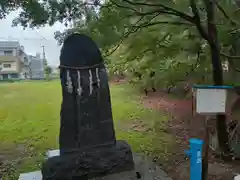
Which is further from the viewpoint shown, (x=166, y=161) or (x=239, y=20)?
(x=166, y=161)

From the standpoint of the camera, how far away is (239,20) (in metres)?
4.08

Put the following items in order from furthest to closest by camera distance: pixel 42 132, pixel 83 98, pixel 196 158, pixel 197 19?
pixel 42 132
pixel 197 19
pixel 83 98
pixel 196 158

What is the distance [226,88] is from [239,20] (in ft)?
5.04

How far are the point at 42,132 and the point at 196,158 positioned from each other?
4981mm

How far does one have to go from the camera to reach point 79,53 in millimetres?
3717

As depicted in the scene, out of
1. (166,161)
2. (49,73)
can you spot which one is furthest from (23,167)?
(49,73)

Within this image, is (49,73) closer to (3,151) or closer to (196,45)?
(3,151)

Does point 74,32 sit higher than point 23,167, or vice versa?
point 74,32

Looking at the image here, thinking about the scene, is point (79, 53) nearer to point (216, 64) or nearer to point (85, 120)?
point (85, 120)

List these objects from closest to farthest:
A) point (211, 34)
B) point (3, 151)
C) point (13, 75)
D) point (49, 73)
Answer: point (211, 34) → point (3, 151) → point (49, 73) → point (13, 75)

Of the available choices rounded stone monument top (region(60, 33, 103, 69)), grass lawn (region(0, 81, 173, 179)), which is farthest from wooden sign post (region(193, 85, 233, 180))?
grass lawn (region(0, 81, 173, 179))

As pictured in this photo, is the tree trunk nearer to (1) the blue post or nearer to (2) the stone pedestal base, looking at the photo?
(1) the blue post

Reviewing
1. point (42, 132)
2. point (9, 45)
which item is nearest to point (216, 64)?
point (42, 132)

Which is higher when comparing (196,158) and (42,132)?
(196,158)
